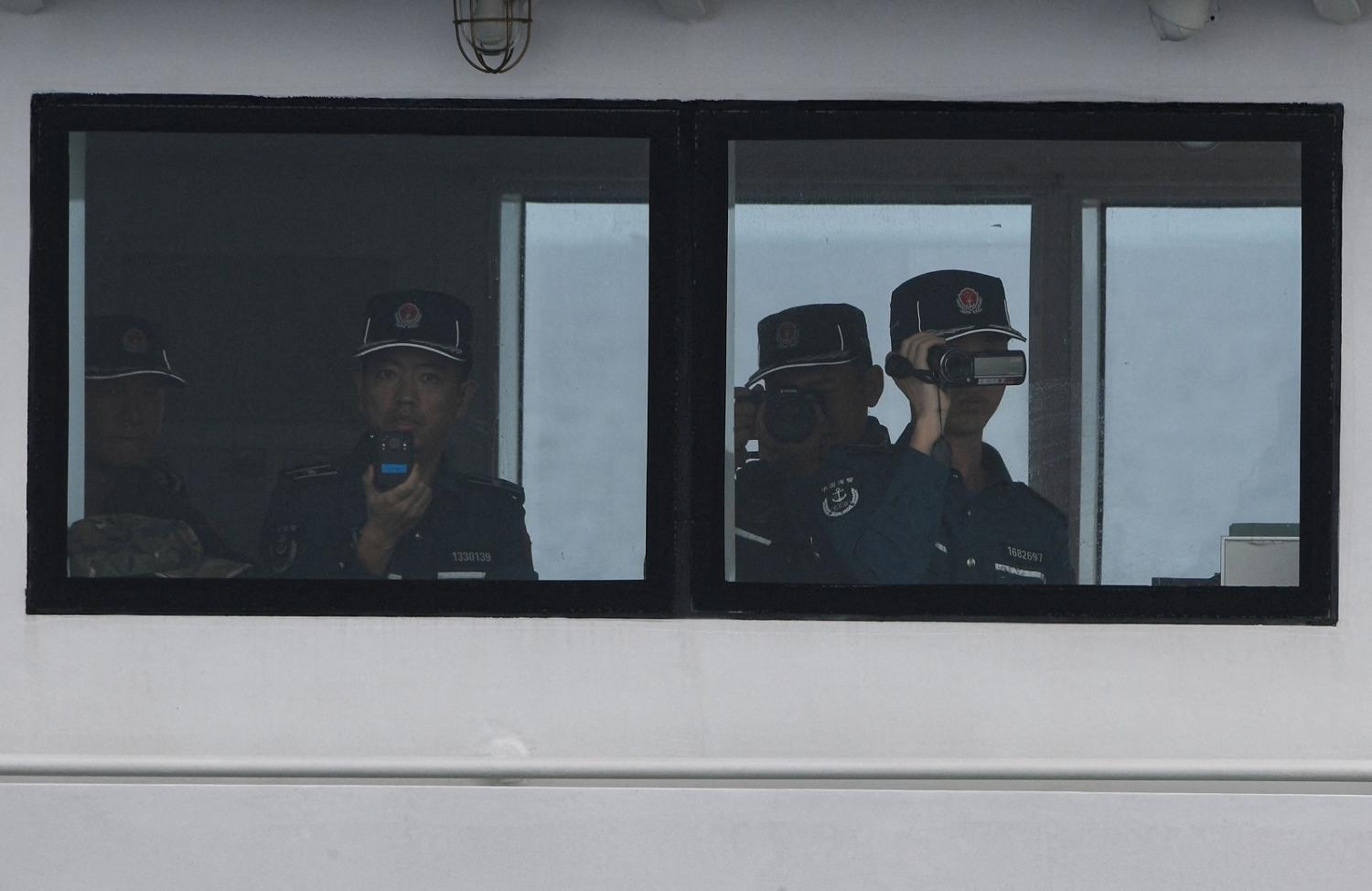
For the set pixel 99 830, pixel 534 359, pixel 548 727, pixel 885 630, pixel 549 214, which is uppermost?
pixel 549 214

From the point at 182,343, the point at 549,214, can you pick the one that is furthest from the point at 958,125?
the point at 182,343

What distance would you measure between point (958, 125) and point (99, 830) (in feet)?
6.51

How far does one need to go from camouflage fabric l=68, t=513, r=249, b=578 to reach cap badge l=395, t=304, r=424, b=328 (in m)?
0.55

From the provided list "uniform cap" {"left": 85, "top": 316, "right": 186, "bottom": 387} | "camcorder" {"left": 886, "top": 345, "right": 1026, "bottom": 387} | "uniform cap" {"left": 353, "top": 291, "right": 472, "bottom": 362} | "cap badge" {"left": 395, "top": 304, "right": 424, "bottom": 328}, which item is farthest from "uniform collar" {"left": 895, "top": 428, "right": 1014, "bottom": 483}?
"uniform cap" {"left": 85, "top": 316, "right": 186, "bottom": 387}

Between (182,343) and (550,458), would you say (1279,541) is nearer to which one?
(550,458)

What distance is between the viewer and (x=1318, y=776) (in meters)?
2.26

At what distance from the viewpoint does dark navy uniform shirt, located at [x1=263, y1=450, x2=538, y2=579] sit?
2.32 metres

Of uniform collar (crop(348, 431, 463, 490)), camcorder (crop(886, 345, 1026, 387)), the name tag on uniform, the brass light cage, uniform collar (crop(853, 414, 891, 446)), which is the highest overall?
the brass light cage

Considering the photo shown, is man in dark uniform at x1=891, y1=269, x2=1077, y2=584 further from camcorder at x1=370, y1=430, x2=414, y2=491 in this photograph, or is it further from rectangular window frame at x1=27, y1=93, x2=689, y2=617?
camcorder at x1=370, y1=430, x2=414, y2=491

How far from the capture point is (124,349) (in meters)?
2.34

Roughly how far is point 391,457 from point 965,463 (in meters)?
1.05

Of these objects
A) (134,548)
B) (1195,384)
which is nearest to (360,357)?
(134,548)

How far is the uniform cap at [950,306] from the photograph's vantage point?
229 centimetres

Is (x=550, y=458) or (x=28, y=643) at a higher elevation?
(x=550, y=458)
